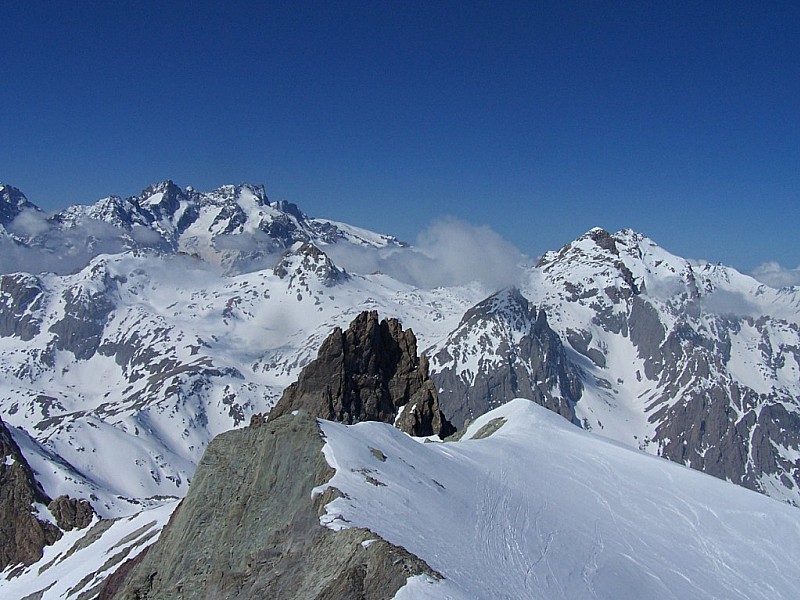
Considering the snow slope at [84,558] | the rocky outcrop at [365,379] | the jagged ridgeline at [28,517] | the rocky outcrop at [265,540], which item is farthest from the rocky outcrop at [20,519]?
the rocky outcrop at [265,540]

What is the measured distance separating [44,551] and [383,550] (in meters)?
92.1

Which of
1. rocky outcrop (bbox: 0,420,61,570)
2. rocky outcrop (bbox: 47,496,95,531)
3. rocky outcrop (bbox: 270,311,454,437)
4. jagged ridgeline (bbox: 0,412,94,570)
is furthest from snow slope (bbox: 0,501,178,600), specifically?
rocky outcrop (bbox: 270,311,454,437)

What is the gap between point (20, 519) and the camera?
368 ft

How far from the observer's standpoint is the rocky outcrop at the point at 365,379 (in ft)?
403

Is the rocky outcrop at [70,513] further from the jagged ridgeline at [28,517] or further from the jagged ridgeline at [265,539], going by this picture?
the jagged ridgeline at [265,539]

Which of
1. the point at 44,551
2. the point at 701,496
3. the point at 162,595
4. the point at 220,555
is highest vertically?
the point at 701,496

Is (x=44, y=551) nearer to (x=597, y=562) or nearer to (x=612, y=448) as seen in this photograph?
(x=612, y=448)

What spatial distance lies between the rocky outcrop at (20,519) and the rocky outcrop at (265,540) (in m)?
75.5

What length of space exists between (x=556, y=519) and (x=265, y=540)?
70.0 feet

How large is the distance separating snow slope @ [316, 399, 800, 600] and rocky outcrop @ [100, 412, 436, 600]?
121cm

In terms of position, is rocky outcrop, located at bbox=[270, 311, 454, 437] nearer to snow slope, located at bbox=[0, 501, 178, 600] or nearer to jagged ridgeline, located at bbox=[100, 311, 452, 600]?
snow slope, located at bbox=[0, 501, 178, 600]

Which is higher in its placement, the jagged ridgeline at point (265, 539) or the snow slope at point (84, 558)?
the jagged ridgeline at point (265, 539)

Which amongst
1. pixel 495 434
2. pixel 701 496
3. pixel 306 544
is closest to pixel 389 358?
pixel 495 434

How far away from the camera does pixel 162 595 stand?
1532 inches
